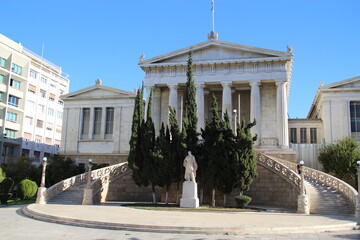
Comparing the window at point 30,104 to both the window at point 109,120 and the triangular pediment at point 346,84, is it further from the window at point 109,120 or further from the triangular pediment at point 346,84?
the triangular pediment at point 346,84

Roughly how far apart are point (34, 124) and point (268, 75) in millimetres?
40012

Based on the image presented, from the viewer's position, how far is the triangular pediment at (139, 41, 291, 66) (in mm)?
41112

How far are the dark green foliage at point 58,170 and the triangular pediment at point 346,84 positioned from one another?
1140 inches

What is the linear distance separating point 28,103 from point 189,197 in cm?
4457

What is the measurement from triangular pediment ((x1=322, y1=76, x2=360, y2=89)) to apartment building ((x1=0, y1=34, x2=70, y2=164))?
42.7 metres

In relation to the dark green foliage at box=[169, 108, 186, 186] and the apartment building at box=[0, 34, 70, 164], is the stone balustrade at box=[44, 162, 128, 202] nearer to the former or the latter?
the dark green foliage at box=[169, 108, 186, 186]

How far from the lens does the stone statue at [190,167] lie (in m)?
25.7

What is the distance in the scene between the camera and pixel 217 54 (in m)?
42.8

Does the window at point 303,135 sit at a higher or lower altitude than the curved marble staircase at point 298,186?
higher

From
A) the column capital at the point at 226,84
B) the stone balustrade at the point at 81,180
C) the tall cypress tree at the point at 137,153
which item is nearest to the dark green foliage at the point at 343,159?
the column capital at the point at 226,84

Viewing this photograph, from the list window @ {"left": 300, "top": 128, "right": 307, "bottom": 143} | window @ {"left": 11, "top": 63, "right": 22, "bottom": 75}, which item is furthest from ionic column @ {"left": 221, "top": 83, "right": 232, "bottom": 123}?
window @ {"left": 11, "top": 63, "right": 22, "bottom": 75}

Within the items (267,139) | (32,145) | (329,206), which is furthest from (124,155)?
(329,206)

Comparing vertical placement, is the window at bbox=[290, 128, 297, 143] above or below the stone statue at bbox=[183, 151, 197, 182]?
above

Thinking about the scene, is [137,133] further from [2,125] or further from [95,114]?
[2,125]
